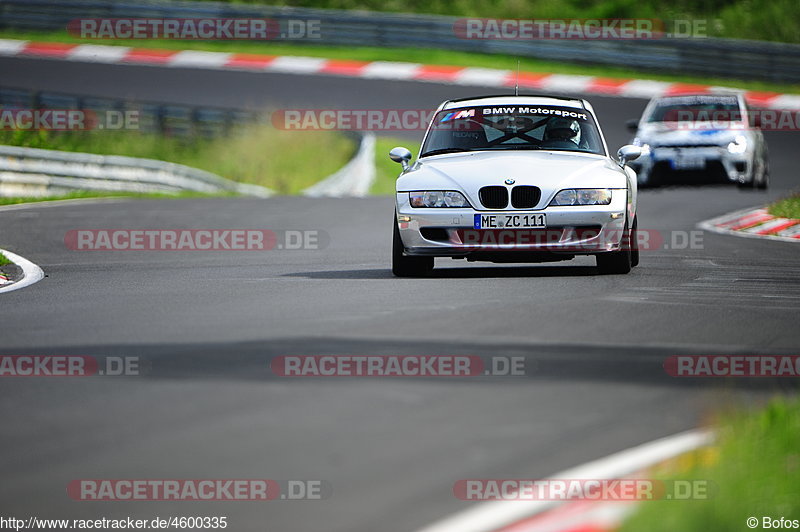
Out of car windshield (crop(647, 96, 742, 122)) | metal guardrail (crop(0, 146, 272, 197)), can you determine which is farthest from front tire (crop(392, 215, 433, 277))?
metal guardrail (crop(0, 146, 272, 197))

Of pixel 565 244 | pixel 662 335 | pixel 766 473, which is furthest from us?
pixel 565 244

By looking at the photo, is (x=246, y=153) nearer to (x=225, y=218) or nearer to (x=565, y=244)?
(x=225, y=218)

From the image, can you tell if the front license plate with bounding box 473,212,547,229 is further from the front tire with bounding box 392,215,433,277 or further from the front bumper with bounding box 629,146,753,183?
the front bumper with bounding box 629,146,753,183

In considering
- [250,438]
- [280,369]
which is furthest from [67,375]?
[250,438]

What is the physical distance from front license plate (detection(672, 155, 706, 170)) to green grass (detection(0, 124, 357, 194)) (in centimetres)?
780

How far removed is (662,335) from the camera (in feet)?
26.6

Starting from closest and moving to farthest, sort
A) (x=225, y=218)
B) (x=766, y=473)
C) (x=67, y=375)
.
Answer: (x=766, y=473), (x=67, y=375), (x=225, y=218)

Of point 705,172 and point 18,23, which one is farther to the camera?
point 18,23

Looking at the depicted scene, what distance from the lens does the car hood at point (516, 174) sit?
1109 centimetres

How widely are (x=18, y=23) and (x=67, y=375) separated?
3093 centimetres

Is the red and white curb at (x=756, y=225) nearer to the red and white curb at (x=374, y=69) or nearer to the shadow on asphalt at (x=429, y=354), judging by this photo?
the shadow on asphalt at (x=429, y=354)

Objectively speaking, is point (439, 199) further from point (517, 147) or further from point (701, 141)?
point (701, 141)

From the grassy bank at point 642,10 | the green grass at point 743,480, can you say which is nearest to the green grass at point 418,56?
the grassy bank at point 642,10

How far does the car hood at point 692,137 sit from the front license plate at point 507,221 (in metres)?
10.6
